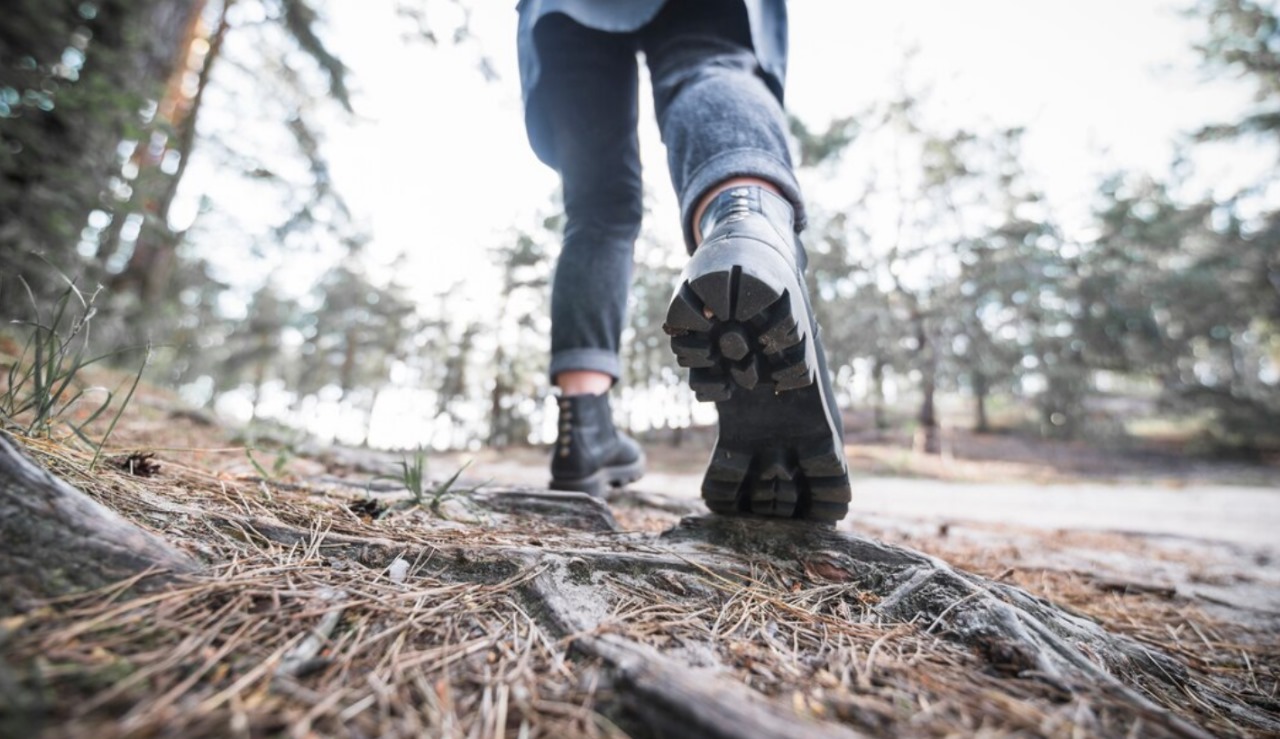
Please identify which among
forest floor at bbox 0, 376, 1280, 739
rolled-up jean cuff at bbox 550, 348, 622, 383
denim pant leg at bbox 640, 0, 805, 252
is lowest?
forest floor at bbox 0, 376, 1280, 739

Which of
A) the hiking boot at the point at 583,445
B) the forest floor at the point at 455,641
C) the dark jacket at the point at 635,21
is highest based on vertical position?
the dark jacket at the point at 635,21

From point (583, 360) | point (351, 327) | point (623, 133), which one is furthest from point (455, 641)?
point (351, 327)

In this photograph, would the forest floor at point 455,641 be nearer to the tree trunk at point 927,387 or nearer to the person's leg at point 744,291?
the person's leg at point 744,291

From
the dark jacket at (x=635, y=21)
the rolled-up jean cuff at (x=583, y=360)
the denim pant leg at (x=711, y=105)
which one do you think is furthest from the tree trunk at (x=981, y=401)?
the denim pant leg at (x=711, y=105)

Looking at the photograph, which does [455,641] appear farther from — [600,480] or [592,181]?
[592,181]

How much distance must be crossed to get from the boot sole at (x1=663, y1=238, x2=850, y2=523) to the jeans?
0.32 m

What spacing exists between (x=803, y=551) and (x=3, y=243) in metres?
4.40

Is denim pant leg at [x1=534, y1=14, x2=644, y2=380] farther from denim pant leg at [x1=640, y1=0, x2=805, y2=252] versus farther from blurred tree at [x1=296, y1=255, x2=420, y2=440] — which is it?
blurred tree at [x1=296, y1=255, x2=420, y2=440]

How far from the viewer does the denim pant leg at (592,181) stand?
153 centimetres

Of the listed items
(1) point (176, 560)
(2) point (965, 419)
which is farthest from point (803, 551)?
(2) point (965, 419)

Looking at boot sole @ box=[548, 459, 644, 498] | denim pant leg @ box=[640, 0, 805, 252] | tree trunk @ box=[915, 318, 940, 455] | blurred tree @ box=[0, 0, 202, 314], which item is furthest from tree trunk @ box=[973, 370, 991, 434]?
blurred tree @ box=[0, 0, 202, 314]

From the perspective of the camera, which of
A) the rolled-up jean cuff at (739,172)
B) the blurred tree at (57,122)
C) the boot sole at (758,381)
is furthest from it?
the blurred tree at (57,122)

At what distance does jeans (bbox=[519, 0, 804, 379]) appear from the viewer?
1125 mm

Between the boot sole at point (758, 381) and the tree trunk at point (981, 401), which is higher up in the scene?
the tree trunk at point (981, 401)
